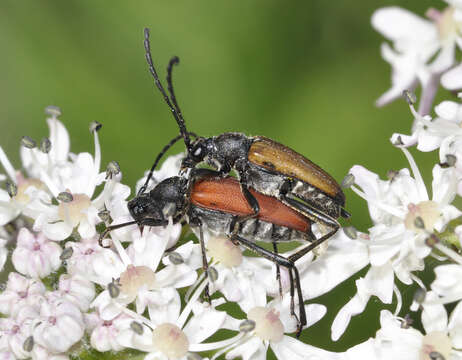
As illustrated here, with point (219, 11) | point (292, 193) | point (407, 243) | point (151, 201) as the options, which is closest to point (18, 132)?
point (219, 11)

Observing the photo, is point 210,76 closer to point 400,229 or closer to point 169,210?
point 169,210

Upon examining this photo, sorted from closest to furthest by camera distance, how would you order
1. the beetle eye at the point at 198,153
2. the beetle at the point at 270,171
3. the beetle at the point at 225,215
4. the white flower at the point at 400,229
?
the white flower at the point at 400,229 < the beetle at the point at 225,215 < the beetle at the point at 270,171 < the beetle eye at the point at 198,153

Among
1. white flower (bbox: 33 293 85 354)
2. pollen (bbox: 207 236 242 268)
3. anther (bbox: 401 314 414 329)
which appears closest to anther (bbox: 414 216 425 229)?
anther (bbox: 401 314 414 329)

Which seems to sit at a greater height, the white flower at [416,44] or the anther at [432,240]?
the white flower at [416,44]

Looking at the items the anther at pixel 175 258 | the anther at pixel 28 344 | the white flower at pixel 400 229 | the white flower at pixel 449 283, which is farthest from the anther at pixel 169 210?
the white flower at pixel 449 283

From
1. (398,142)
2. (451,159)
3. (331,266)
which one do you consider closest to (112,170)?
(331,266)

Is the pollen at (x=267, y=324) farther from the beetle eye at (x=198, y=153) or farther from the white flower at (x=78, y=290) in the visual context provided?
the beetle eye at (x=198, y=153)
